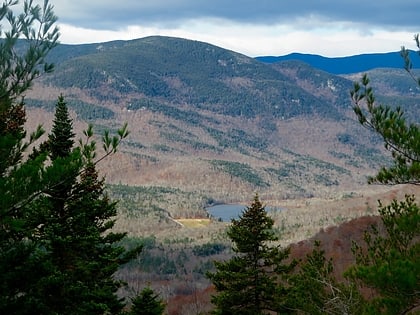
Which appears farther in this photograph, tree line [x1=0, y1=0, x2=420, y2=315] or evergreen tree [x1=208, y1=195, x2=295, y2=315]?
evergreen tree [x1=208, y1=195, x2=295, y2=315]

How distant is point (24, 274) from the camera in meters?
12.7

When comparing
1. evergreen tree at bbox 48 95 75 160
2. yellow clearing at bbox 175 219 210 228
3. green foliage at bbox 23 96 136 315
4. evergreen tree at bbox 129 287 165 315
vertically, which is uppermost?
evergreen tree at bbox 48 95 75 160

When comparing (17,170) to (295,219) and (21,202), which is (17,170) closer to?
(21,202)

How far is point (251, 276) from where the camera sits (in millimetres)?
19359

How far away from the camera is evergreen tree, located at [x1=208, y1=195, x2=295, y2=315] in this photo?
1941 centimetres

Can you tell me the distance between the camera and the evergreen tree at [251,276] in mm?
19406

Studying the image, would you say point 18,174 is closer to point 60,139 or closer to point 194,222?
point 60,139

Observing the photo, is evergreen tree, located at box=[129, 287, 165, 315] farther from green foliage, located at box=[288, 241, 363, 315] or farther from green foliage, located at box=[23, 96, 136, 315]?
green foliage, located at box=[288, 241, 363, 315]

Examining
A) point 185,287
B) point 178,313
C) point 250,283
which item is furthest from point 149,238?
point 250,283

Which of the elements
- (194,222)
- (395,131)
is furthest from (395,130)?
(194,222)

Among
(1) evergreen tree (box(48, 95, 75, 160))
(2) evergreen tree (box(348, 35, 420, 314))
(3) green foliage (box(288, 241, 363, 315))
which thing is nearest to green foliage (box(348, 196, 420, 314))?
(2) evergreen tree (box(348, 35, 420, 314))

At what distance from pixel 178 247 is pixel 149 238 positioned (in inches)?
376

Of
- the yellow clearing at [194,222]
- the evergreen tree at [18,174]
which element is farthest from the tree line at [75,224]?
the yellow clearing at [194,222]

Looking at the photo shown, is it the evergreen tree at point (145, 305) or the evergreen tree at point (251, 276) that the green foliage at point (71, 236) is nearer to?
the evergreen tree at point (145, 305)
